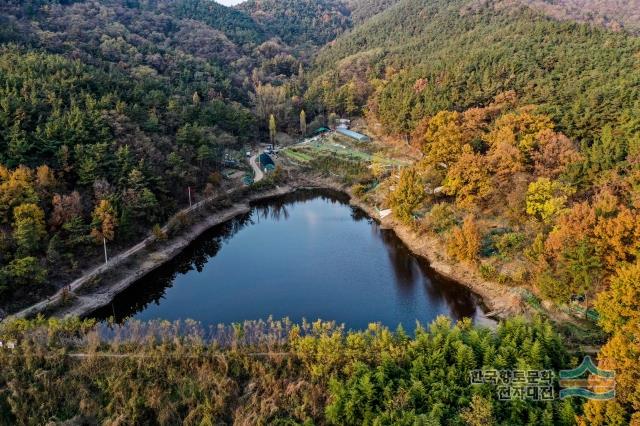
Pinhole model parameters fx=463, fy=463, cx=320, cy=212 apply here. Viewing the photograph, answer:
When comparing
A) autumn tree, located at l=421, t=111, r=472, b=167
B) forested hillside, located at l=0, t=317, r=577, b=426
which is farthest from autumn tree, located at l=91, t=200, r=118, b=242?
autumn tree, located at l=421, t=111, r=472, b=167

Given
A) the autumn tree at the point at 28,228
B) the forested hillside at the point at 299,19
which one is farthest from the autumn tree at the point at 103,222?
the forested hillside at the point at 299,19

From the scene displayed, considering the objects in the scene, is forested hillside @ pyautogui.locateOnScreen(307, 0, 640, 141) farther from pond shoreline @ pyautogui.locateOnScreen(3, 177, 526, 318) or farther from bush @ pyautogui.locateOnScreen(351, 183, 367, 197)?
pond shoreline @ pyautogui.locateOnScreen(3, 177, 526, 318)

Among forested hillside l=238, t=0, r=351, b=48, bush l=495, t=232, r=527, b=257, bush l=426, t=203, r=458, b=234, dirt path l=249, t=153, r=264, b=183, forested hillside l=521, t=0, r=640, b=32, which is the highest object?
forested hillside l=238, t=0, r=351, b=48

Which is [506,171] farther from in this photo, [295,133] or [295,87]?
[295,87]

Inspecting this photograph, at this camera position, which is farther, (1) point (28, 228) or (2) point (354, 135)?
(2) point (354, 135)

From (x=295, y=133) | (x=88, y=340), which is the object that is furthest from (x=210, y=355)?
(x=295, y=133)

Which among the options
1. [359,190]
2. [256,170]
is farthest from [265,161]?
[359,190]

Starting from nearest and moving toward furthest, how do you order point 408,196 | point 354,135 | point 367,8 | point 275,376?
point 275,376 → point 408,196 → point 354,135 → point 367,8

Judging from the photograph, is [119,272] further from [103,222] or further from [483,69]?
[483,69]

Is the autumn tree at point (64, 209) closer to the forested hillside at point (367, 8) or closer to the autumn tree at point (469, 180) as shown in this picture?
the autumn tree at point (469, 180)
